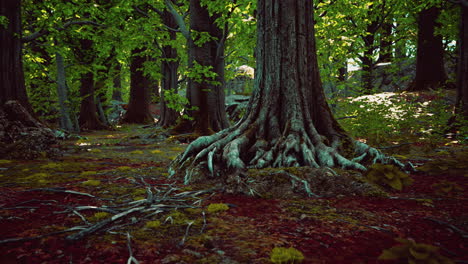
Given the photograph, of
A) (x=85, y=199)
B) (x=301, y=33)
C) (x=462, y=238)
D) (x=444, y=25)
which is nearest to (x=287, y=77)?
(x=301, y=33)

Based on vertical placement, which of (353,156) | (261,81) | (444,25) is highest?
(444,25)

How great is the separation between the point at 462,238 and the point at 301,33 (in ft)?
12.4

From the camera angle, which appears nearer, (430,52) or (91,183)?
(91,183)

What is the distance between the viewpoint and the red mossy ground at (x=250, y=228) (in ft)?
5.82

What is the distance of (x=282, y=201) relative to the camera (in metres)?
2.95

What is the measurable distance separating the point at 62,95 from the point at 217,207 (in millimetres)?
13794

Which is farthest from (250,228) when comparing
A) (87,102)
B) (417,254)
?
(87,102)

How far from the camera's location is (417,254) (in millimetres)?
1261

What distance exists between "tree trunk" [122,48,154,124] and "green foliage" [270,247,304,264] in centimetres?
1988

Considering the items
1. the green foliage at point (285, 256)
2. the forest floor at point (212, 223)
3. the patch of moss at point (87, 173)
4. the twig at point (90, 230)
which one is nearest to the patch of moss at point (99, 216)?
the forest floor at point (212, 223)

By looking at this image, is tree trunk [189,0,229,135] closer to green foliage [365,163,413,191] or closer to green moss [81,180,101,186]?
green moss [81,180,101,186]

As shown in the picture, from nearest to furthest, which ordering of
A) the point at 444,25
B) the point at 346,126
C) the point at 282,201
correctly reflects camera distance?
the point at 282,201 < the point at 346,126 < the point at 444,25

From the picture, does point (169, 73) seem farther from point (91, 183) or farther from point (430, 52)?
point (430, 52)

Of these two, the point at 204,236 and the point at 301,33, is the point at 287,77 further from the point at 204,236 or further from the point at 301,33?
the point at 204,236
